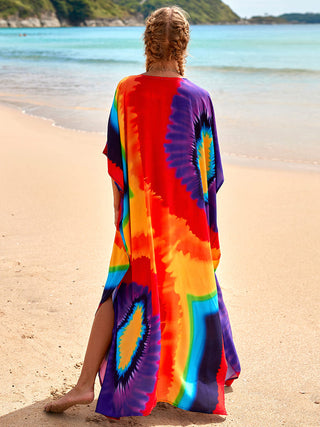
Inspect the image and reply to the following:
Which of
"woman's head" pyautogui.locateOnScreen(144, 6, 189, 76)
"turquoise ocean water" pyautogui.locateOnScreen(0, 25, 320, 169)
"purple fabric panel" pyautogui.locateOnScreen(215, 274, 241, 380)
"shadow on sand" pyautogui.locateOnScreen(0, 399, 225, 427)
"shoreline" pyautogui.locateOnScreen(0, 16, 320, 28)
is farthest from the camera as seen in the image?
"shoreline" pyautogui.locateOnScreen(0, 16, 320, 28)

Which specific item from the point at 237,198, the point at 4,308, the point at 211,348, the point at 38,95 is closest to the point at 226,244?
the point at 237,198

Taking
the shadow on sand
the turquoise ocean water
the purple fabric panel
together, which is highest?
the turquoise ocean water

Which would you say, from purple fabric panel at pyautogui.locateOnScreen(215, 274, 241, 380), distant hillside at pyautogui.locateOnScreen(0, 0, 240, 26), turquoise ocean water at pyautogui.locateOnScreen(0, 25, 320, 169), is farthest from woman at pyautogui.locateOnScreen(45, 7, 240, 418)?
distant hillside at pyautogui.locateOnScreen(0, 0, 240, 26)

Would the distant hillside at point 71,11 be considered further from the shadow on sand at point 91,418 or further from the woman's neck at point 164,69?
the shadow on sand at point 91,418

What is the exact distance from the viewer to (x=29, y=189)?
5.94 metres

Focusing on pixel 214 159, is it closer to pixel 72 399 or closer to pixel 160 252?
pixel 160 252

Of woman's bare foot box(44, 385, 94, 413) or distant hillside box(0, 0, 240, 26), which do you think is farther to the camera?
distant hillside box(0, 0, 240, 26)

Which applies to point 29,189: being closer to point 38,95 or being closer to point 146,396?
point 146,396

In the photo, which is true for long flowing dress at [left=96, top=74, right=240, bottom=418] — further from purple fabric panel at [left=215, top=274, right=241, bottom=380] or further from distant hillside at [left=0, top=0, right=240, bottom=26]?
distant hillside at [left=0, top=0, right=240, bottom=26]

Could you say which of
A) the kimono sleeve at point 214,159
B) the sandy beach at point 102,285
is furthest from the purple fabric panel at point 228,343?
the kimono sleeve at point 214,159

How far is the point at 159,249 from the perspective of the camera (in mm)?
2236

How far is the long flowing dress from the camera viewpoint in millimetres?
2195

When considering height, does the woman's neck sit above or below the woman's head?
below

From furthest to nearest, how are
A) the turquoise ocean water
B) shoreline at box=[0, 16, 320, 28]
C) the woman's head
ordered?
shoreline at box=[0, 16, 320, 28] < the turquoise ocean water < the woman's head
